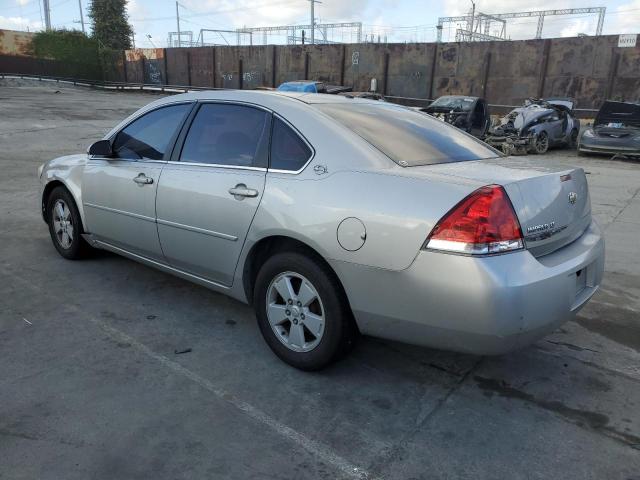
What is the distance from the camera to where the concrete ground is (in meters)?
2.40

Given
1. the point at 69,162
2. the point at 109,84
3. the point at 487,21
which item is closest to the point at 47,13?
the point at 109,84

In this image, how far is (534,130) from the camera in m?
15.3

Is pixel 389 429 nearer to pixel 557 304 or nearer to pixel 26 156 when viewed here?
pixel 557 304

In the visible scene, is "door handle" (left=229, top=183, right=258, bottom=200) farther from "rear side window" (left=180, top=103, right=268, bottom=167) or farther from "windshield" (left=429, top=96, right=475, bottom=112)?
"windshield" (left=429, top=96, right=475, bottom=112)

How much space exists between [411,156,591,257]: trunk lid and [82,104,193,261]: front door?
2.08 metres

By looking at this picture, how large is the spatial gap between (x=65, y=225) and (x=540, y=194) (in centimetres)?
414

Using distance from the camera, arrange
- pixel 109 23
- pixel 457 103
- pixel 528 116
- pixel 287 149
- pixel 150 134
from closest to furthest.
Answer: pixel 287 149 < pixel 150 134 < pixel 528 116 < pixel 457 103 < pixel 109 23

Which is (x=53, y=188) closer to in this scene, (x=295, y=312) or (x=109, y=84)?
(x=295, y=312)

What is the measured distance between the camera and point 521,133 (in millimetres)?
15164

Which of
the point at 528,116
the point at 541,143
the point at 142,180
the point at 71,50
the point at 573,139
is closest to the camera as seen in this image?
the point at 142,180

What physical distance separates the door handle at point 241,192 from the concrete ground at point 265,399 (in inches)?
39.6

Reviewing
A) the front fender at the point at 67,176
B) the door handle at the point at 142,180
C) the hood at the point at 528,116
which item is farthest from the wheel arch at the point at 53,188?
the hood at the point at 528,116

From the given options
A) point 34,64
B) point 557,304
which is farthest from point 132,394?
point 34,64

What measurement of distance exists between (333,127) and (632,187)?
942cm
